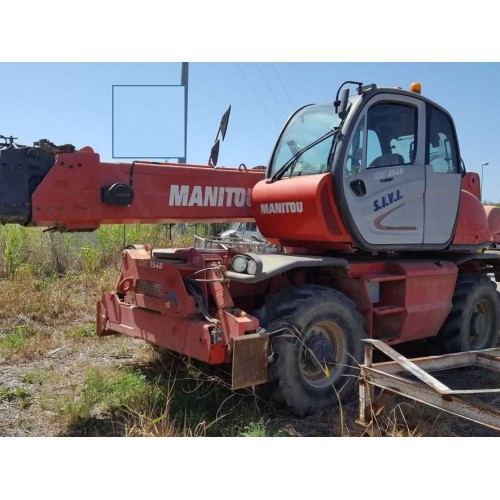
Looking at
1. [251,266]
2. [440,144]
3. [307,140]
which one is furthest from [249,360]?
[440,144]

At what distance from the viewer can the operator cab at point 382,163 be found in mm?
5113

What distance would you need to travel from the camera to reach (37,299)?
8.20 metres

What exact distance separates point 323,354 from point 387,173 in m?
1.91

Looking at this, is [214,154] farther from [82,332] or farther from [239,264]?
[82,332]

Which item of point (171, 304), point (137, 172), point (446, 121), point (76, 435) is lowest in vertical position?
point (76, 435)

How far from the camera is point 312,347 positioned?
4773 millimetres

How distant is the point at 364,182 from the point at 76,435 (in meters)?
3.33

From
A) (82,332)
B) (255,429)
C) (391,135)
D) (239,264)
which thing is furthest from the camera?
(82,332)

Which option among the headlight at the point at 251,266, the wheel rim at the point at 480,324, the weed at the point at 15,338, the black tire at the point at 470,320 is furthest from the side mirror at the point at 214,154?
the wheel rim at the point at 480,324

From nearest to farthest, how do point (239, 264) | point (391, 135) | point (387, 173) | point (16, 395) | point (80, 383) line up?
point (239, 264) < point (16, 395) < point (80, 383) < point (387, 173) < point (391, 135)

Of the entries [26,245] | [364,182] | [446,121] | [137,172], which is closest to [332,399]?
[364,182]

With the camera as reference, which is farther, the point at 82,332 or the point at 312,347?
the point at 82,332

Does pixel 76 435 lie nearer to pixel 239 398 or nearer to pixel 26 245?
pixel 239 398

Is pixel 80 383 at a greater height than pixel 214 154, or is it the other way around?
pixel 214 154
